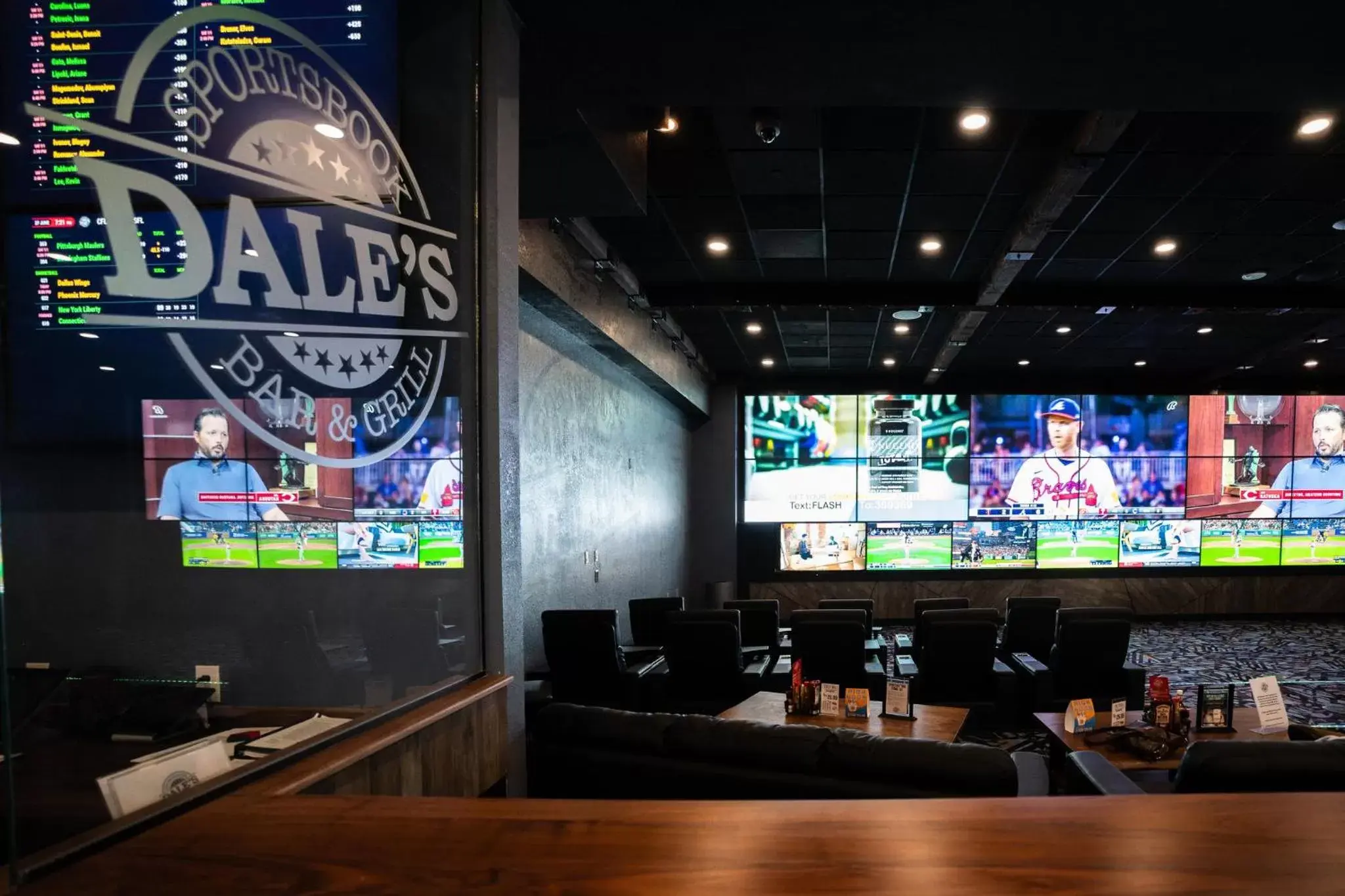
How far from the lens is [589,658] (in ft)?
13.9

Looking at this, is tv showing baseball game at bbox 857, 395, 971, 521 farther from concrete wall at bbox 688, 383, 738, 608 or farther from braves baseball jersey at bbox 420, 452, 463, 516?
braves baseball jersey at bbox 420, 452, 463, 516

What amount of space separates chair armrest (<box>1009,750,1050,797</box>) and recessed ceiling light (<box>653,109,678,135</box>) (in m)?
3.03

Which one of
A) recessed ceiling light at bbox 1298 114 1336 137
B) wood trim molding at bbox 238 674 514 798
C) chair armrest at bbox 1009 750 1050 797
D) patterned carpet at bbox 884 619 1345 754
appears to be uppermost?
recessed ceiling light at bbox 1298 114 1336 137

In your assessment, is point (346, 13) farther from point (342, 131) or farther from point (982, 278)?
point (982, 278)

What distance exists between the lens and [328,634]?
2639mm

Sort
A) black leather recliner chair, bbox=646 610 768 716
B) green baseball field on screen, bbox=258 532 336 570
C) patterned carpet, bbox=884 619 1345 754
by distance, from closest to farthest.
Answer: green baseball field on screen, bbox=258 532 336 570 → black leather recliner chair, bbox=646 610 768 716 → patterned carpet, bbox=884 619 1345 754

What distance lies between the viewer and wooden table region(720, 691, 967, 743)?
3160mm

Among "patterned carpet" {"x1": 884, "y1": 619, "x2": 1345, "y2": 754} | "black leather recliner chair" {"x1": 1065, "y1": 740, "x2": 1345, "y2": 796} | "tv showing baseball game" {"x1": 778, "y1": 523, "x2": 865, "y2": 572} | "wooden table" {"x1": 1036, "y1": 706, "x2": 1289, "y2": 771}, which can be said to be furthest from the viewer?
"tv showing baseball game" {"x1": 778, "y1": 523, "x2": 865, "y2": 572}

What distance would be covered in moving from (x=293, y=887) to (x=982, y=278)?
581cm

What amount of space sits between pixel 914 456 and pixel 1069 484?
2284 millimetres

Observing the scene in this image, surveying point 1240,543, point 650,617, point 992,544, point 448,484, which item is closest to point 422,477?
point 448,484

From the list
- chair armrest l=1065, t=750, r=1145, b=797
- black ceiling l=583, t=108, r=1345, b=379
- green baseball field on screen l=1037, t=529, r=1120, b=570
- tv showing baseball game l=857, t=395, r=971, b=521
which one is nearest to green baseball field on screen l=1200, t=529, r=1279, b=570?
green baseball field on screen l=1037, t=529, r=1120, b=570

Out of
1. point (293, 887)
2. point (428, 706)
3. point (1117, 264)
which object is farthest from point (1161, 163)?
point (293, 887)

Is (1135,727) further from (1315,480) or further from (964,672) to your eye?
(1315,480)
